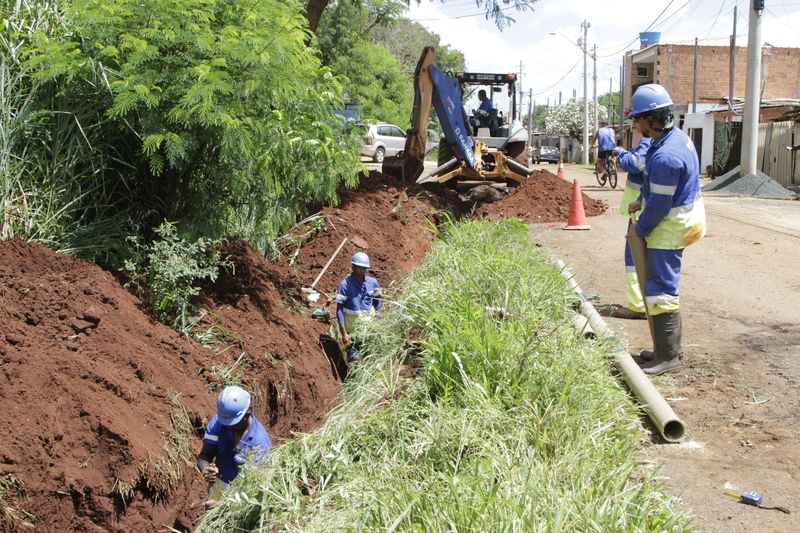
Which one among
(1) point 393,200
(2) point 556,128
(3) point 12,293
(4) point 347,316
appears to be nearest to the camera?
(3) point 12,293

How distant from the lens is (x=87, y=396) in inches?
172

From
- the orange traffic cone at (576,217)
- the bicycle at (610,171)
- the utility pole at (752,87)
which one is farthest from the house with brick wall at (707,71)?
the orange traffic cone at (576,217)

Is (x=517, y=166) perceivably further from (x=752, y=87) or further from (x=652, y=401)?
(x=652, y=401)

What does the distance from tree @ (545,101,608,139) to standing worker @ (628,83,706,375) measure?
64.9 m

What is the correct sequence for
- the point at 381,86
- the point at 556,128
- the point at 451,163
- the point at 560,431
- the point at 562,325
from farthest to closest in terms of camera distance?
1. the point at 556,128
2. the point at 381,86
3. the point at 451,163
4. the point at 562,325
5. the point at 560,431

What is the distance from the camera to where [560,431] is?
4043 millimetres

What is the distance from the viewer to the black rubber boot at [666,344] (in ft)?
19.0

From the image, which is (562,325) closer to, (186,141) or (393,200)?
(186,141)

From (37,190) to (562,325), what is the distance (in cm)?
395

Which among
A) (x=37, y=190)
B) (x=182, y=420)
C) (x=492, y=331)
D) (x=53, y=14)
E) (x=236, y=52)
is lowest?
(x=182, y=420)

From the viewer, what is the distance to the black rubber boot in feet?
19.0

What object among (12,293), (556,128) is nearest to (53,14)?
(12,293)

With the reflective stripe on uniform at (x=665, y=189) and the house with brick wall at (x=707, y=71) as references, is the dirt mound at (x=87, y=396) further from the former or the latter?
the house with brick wall at (x=707, y=71)

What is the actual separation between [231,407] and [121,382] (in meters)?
0.76
